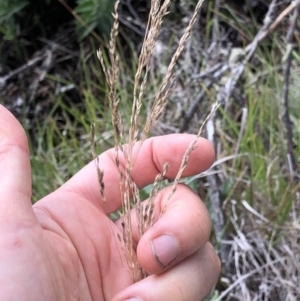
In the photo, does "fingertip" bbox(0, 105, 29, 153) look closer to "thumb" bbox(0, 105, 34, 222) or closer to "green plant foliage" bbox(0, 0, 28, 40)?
"thumb" bbox(0, 105, 34, 222)

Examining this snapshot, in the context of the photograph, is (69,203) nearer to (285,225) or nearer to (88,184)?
(88,184)

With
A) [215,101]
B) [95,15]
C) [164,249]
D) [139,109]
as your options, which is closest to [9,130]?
[139,109]

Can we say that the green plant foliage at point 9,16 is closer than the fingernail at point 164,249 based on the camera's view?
No

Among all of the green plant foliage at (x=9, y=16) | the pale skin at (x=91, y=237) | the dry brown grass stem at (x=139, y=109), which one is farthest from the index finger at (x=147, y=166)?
the green plant foliage at (x=9, y=16)

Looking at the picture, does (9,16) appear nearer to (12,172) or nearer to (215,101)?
(215,101)

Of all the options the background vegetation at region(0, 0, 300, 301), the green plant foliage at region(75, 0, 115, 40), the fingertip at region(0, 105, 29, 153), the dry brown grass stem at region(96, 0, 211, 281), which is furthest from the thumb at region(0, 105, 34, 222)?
the green plant foliage at region(75, 0, 115, 40)

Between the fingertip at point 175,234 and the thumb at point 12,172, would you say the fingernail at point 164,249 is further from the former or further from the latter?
the thumb at point 12,172

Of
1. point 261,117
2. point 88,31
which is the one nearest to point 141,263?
point 261,117

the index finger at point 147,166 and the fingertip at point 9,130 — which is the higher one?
the fingertip at point 9,130
